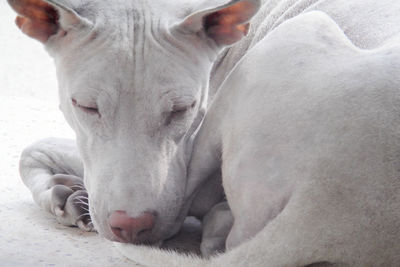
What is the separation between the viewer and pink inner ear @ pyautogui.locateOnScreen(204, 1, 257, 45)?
2.81 m

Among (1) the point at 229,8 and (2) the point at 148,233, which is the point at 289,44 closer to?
(1) the point at 229,8

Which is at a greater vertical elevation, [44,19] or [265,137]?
[44,19]

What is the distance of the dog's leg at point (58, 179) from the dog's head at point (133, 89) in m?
0.27

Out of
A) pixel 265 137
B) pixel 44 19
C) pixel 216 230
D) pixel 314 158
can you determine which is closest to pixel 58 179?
pixel 44 19

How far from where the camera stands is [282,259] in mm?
2139

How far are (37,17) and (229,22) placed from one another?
875 millimetres

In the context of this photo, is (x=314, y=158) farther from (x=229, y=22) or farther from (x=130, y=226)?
(x=229, y=22)

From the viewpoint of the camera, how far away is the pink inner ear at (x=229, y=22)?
9.23 ft

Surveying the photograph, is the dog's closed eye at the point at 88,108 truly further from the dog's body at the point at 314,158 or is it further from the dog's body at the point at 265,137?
the dog's body at the point at 314,158

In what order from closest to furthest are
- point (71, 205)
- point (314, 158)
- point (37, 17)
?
point (314, 158) < point (37, 17) < point (71, 205)

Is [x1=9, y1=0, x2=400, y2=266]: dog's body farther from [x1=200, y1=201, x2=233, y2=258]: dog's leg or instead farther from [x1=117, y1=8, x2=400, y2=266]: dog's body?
[x1=200, y1=201, x2=233, y2=258]: dog's leg

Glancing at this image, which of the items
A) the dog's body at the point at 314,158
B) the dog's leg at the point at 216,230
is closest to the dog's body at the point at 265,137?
the dog's body at the point at 314,158

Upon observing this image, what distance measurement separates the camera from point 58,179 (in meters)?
3.38

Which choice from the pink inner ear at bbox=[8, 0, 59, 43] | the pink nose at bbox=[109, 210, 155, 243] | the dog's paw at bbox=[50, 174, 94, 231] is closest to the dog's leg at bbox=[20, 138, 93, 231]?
the dog's paw at bbox=[50, 174, 94, 231]
